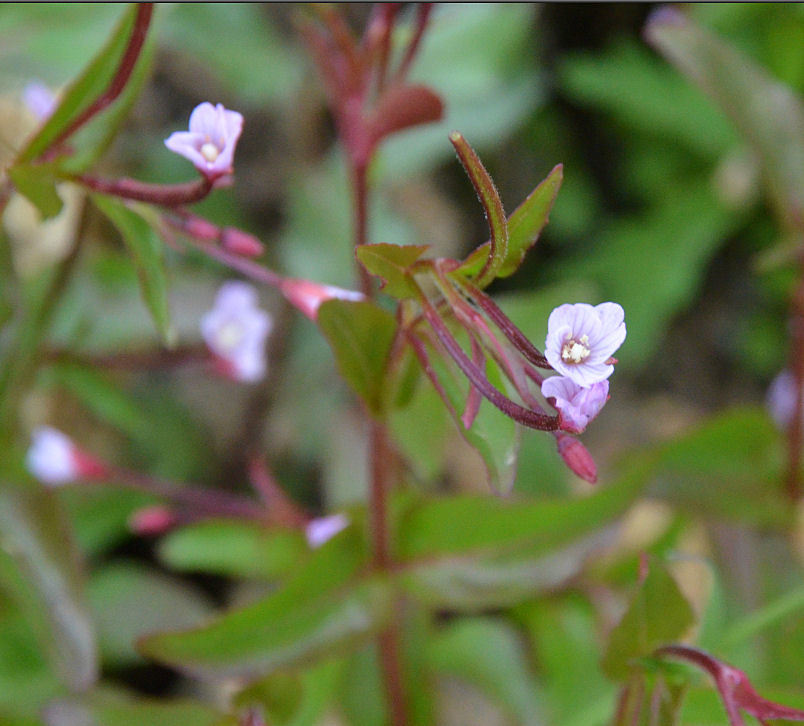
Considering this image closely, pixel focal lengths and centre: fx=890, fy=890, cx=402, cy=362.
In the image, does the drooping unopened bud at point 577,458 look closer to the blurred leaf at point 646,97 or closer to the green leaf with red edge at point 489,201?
the green leaf with red edge at point 489,201

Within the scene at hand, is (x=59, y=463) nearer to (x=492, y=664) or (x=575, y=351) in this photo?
(x=492, y=664)

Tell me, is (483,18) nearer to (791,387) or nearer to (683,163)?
(683,163)

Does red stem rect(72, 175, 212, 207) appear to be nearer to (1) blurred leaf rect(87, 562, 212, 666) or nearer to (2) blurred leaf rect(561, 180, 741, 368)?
(1) blurred leaf rect(87, 562, 212, 666)

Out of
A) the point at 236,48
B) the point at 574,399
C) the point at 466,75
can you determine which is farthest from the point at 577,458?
the point at 236,48

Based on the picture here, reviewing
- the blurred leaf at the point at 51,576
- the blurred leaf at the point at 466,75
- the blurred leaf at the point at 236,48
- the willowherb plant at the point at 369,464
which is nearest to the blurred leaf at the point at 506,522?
the willowherb plant at the point at 369,464

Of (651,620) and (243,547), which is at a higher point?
(243,547)
